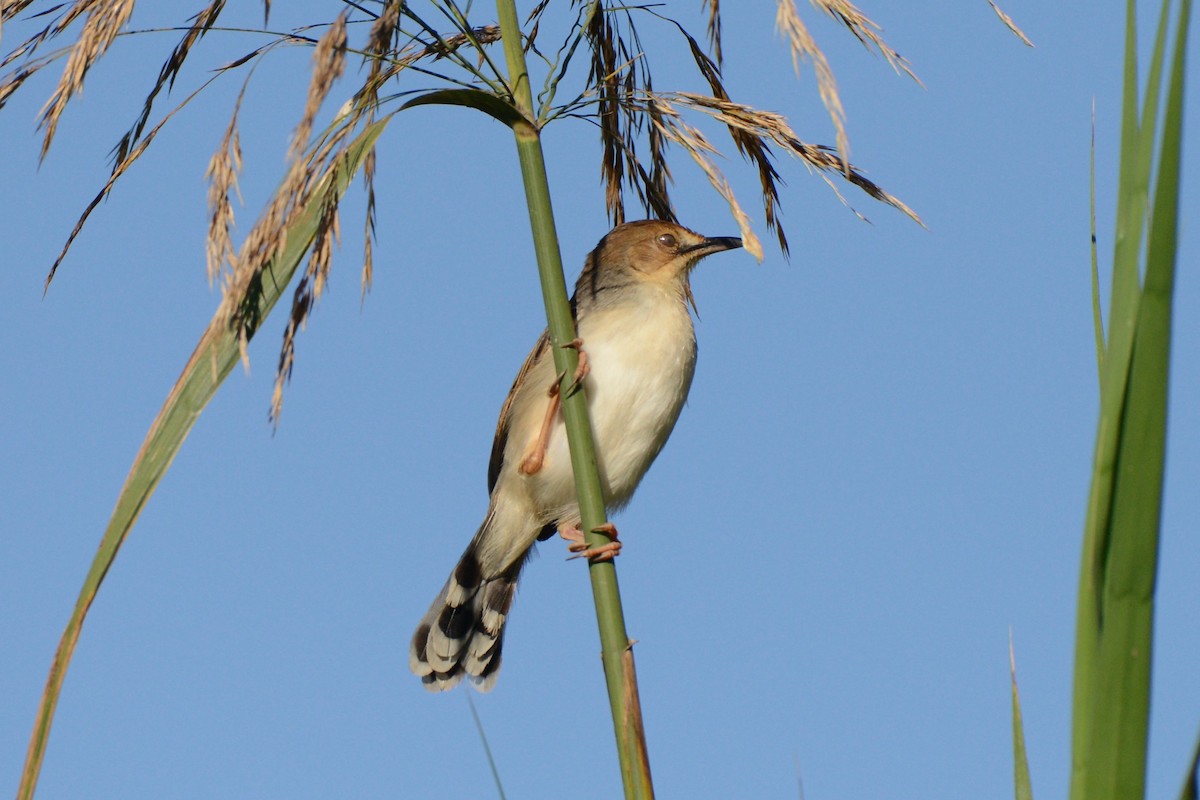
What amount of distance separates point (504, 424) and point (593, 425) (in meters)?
0.49

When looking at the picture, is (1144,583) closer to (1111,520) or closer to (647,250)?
(1111,520)

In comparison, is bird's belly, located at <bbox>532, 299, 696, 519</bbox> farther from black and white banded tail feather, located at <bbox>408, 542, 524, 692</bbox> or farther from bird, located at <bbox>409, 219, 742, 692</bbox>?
black and white banded tail feather, located at <bbox>408, 542, 524, 692</bbox>

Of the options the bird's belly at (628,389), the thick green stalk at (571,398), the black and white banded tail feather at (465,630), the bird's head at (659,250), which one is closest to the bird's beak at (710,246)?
the bird's head at (659,250)

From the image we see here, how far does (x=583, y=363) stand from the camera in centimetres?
280

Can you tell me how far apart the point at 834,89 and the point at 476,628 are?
3.17 meters

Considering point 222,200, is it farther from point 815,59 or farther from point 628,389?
point 628,389

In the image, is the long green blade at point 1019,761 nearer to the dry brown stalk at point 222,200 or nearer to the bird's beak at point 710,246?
the dry brown stalk at point 222,200

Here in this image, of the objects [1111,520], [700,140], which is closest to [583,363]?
[700,140]

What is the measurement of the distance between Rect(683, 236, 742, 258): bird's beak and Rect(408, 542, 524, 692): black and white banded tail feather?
1307 millimetres

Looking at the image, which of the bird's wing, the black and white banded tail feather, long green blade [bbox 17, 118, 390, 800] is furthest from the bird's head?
long green blade [bbox 17, 118, 390, 800]

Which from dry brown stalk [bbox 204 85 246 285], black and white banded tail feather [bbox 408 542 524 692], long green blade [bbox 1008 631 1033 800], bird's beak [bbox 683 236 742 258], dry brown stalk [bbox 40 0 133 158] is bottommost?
long green blade [bbox 1008 631 1033 800]

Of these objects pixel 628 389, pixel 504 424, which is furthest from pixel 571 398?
pixel 504 424

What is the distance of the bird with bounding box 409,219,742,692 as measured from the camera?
4074 millimetres

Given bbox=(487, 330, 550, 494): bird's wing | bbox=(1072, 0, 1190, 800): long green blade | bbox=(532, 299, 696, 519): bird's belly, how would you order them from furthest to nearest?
bbox=(487, 330, 550, 494): bird's wing
bbox=(532, 299, 696, 519): bird's belly
bbox=(1072, 0, 1190, 800): long green blade
